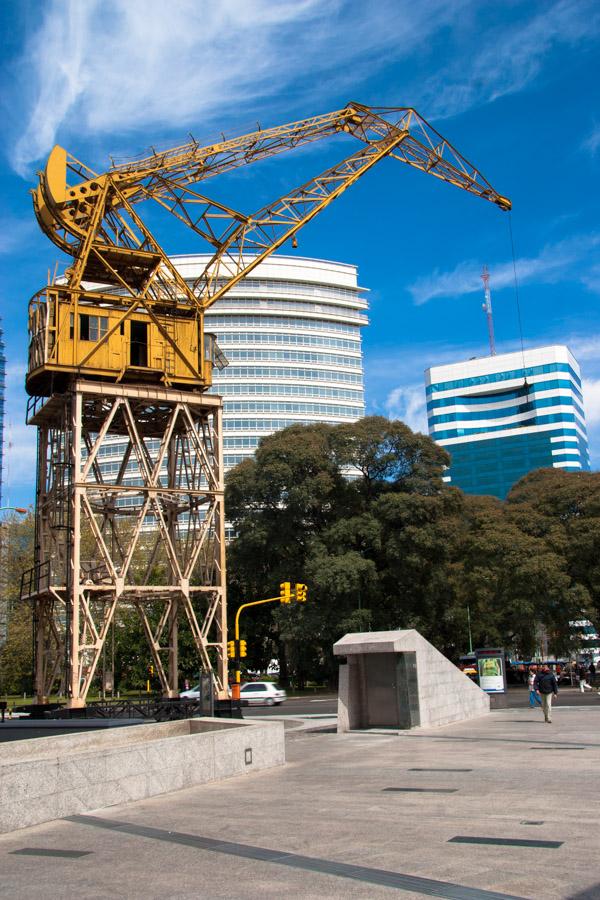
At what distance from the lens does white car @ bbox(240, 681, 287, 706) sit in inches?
1756

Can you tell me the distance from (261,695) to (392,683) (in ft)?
75.1

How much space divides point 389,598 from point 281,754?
38.3m

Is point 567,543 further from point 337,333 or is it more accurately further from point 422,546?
point 337,333

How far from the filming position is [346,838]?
9141 millimetres

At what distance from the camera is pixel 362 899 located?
22.1ft

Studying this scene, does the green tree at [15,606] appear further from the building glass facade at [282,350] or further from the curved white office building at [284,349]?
the curved white office building at [284,349]

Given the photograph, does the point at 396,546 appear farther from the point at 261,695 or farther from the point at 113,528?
the point at 113,528

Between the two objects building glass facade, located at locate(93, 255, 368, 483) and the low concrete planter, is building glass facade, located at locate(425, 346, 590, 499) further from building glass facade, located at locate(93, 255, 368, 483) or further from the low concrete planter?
the low concrete planter

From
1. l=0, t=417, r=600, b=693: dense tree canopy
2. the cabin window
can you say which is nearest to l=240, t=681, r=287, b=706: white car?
l=0, t=417, r=600, b=693: dense tree canopy

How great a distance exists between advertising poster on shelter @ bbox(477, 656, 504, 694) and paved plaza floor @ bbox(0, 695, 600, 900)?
2261 cm

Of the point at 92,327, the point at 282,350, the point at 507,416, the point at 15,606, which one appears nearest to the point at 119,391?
the point at 92,327

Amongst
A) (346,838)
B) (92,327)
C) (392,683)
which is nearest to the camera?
(346,838)

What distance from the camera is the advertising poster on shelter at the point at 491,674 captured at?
1491 inches

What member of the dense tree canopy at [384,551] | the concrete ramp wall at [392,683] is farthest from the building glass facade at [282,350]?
the concrete ramp wall at [392,683]
